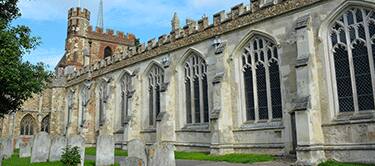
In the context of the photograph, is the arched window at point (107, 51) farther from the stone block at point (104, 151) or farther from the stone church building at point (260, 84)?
the stone block at point (104, 151)

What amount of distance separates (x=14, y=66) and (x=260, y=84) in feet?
35.5

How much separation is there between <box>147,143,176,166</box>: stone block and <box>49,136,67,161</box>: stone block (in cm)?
812

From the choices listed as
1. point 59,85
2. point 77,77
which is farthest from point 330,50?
point 59,85

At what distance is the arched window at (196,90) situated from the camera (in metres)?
20.0

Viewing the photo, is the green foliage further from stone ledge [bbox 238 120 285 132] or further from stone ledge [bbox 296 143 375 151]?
stone ledge [bbox 296 143 375 151]

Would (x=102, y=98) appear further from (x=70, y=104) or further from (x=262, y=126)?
(x=262, y=126)

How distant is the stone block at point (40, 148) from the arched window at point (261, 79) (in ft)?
32.2

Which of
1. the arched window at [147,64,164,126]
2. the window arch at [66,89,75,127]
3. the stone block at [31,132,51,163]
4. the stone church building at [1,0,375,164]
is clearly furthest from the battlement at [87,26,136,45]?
the stone block at [31,132,51,163]

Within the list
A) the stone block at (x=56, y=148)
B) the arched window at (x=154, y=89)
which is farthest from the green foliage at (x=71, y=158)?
the arched window at (x=154, y=89)

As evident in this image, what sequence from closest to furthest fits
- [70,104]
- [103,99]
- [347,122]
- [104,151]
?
[347,122]
[104,151]
[103,99]
[70,104]

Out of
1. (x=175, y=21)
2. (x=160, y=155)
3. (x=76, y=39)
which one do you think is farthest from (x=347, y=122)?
(x=76, y=39)

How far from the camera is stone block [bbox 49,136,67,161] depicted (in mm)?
15905

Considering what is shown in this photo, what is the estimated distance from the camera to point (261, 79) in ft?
56.2

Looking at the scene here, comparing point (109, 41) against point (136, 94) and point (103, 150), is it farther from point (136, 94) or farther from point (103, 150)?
point (103, 150)
